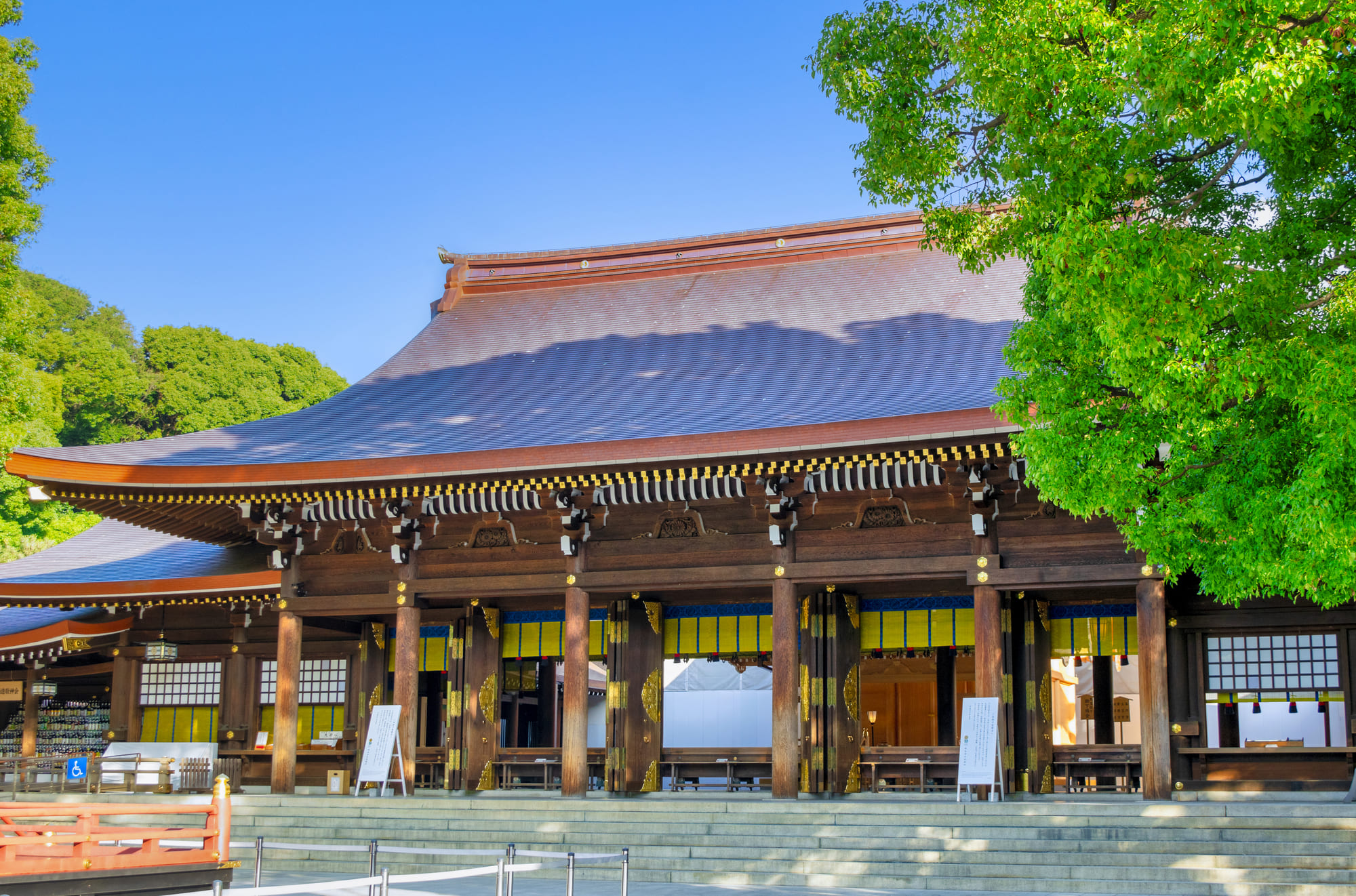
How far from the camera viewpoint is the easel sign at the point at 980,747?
41.2 ft

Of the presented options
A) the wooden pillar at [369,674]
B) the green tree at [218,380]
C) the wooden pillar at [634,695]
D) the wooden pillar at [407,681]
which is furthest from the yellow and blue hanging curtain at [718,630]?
the green tree at [218,380]

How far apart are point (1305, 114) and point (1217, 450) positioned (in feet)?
8.16

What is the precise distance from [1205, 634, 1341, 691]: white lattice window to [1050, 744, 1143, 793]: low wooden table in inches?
46.5

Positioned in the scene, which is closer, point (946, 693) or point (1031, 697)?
point (1031, 697)

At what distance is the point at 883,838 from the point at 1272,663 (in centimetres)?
508

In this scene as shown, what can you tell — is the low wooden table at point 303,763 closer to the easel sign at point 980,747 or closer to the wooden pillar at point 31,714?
the wooden pillar at point 31,714

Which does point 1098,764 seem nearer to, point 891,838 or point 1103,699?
point 1103,699

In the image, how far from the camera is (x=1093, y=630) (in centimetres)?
1455

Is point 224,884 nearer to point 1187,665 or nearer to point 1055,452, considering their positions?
point 1055,452

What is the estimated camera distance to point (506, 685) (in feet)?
57.6

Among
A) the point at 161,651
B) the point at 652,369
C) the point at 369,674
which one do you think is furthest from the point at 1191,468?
the point at 161,651

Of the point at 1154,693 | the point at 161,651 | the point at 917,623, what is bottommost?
the point at 1154,693

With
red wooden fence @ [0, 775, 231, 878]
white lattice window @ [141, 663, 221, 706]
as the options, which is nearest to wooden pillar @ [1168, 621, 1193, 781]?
red wooden fence @ [0, 775, 231, 878]

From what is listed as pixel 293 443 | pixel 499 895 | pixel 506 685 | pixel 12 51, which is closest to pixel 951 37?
pixel 499 895
